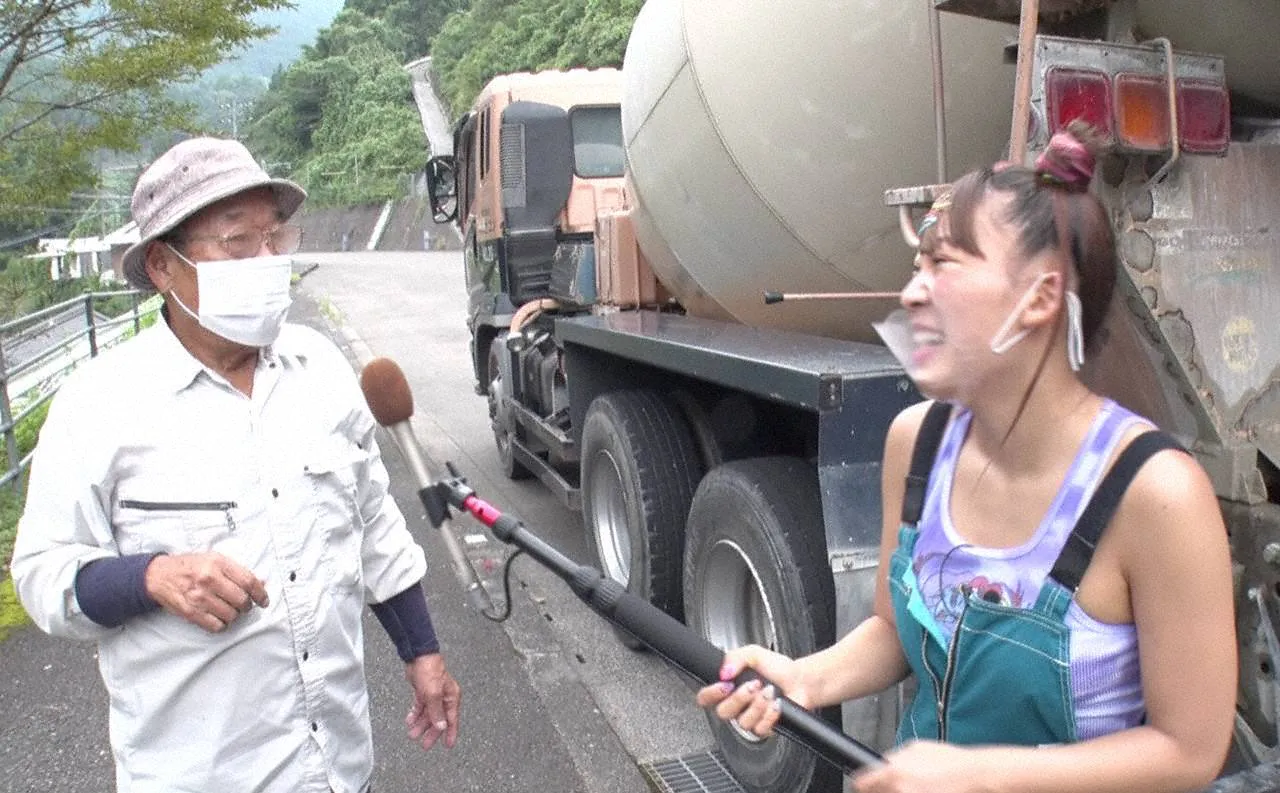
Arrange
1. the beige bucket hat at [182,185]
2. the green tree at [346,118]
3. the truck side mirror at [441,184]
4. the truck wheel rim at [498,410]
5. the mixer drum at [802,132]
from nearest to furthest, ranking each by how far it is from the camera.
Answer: the beige bucket hat at [182,185], the mixer drum at [802,132], the truck wheel rim at [498,410], the truck side mirror at [441,184], the green tree at [346,118]

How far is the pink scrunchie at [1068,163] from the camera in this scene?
51.7 inches

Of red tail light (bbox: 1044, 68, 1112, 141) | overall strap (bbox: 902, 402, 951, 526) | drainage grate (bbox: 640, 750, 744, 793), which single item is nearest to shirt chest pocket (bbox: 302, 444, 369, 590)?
overall strap (bbox: 902, 402, 951, 526)

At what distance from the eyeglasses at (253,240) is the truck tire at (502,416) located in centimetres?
480

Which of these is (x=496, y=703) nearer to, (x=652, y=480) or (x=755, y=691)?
(x=652, y=480)

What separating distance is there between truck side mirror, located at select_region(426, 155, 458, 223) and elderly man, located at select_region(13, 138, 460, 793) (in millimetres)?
6846

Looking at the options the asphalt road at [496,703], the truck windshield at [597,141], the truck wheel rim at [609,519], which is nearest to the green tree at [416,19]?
the truck windshield at [597,141]

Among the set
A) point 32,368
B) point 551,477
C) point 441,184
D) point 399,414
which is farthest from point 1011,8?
point 32,368

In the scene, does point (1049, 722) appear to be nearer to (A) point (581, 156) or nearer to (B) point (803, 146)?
(B) point (803, 146)

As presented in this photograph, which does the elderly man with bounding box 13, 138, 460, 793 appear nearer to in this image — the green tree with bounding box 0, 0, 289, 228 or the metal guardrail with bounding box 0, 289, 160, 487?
the metal guardrail with bounding box 0, 289, 160, 487

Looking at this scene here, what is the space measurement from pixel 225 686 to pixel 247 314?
66cm

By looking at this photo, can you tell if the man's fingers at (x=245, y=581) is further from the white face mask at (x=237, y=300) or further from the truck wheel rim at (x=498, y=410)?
the truck wheel rim at (x=498, y=410)

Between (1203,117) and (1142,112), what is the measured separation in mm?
159

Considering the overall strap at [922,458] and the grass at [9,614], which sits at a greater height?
the overall strap at [922,458]

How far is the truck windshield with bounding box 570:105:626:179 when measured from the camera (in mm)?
7395
